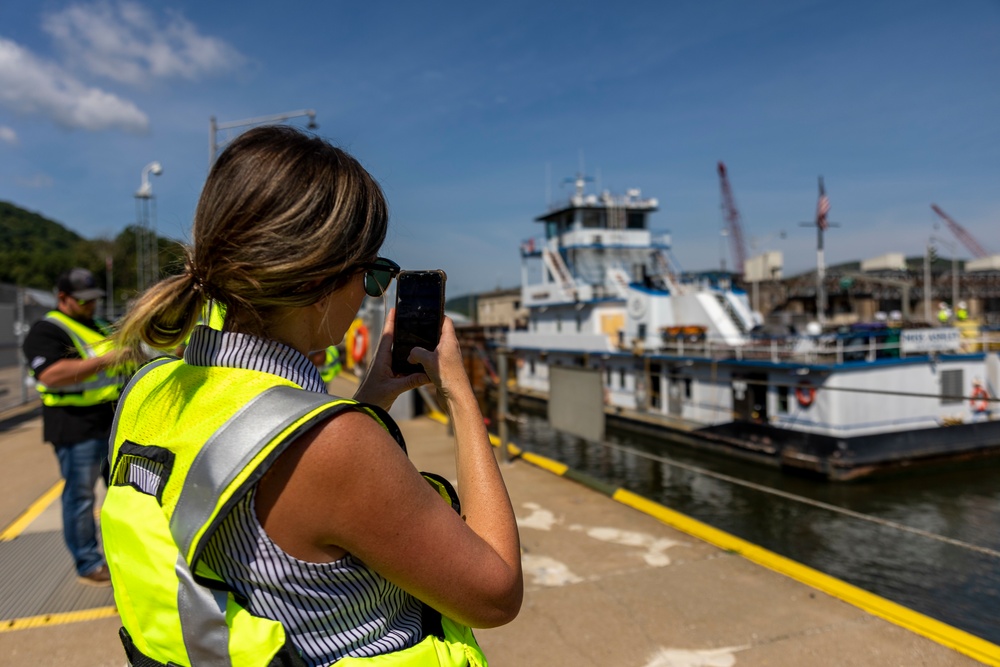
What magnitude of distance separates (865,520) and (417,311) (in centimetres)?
868

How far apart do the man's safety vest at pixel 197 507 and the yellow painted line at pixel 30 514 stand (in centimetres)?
457

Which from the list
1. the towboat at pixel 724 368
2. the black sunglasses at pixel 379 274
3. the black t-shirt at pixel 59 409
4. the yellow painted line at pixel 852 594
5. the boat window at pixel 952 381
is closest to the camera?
the black sunglasses at pixel 379 274

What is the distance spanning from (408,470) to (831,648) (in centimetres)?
269

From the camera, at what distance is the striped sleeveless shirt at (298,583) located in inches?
35.2

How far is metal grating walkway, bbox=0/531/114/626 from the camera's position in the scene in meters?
3.28

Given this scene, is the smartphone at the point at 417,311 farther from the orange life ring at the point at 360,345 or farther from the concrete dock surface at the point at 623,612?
the orange life ring at the point at 360,345

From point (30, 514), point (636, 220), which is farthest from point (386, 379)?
point (636, 220)

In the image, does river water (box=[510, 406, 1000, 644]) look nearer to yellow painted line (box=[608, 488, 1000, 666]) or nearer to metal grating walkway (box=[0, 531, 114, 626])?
yellow painted line (box=[608, 488, 1000, 666])

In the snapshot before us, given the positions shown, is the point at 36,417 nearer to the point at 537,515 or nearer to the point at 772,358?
the point at 537,515

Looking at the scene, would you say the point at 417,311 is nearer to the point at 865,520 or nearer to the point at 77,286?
the point at 77,286

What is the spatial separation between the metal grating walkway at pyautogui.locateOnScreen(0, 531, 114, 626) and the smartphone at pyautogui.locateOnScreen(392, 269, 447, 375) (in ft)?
10.1

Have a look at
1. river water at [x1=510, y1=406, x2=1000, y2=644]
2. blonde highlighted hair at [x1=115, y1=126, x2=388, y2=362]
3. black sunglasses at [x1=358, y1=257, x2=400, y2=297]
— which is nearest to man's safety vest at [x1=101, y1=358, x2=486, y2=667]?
blonde highlighted hair at [x1=115, y1=126, x2=388, y2=362]

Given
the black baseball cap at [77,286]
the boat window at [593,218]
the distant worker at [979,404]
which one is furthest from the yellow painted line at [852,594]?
the boat window at [593,218]

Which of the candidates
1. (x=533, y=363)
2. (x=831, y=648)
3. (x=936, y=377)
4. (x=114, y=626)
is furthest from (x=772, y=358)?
(x=114, y=626)
